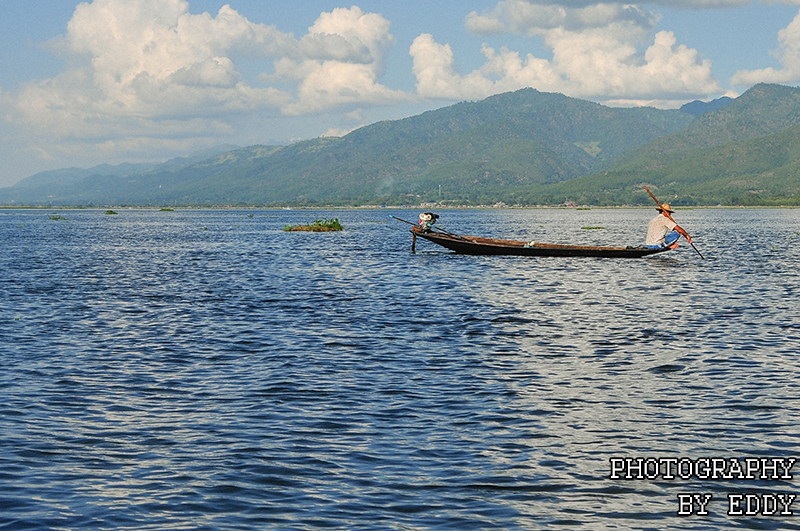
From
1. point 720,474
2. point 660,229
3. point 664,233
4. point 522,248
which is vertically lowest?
point 720,474

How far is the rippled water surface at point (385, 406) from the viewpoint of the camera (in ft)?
42.8

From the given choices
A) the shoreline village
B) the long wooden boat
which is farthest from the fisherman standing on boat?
the shoreline village

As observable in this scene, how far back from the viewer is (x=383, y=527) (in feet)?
39.9

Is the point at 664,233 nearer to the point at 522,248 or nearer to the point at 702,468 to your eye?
the point at 522,248

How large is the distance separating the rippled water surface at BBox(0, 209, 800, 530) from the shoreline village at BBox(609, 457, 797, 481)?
0.99ft

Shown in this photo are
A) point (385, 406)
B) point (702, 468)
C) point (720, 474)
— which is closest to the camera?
point (720, 474)

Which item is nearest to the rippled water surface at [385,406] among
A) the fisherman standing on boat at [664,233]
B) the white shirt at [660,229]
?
the fisherman standing on boat at [664,233]

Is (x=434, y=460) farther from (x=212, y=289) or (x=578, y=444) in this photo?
(x=212, y=289)

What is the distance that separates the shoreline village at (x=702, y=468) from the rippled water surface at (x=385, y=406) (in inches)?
11.9

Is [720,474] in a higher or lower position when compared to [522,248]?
lower

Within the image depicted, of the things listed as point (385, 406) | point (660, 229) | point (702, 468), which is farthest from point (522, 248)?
point (702, 468)

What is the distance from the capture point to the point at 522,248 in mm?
69750

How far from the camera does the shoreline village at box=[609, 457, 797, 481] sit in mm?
14219

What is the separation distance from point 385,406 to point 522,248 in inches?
2043
